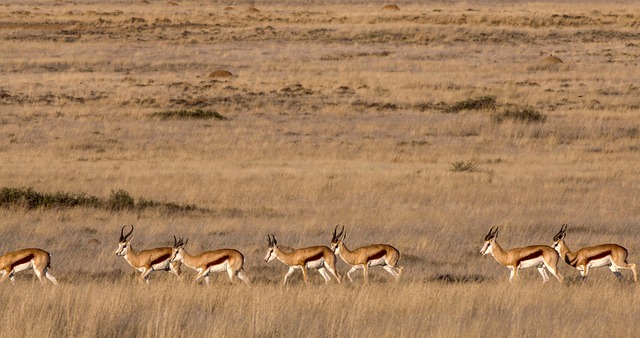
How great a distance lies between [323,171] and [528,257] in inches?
411

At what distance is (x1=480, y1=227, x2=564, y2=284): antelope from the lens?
12242 mm

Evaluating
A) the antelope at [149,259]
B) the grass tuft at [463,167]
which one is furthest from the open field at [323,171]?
the antelope at [149,259]

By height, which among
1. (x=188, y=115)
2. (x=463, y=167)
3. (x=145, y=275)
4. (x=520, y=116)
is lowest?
(x=188, y=115)

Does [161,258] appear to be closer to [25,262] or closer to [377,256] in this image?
[25,262]

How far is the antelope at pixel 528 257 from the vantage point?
12242 millimetres

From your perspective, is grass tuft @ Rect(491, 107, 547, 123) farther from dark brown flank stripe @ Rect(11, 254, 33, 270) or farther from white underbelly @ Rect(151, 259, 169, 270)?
dark brown flank stripe @ Rect(11, 254, 33, 270)

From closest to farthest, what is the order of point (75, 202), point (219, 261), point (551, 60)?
point (219, 261) → point (75, 202) → point (551, 60)

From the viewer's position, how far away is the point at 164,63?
Answer: 46.1 m

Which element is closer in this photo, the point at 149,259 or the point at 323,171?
the point at 149,259

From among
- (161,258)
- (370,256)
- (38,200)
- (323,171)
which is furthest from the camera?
(323,171)

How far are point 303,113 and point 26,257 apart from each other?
66.3 feet

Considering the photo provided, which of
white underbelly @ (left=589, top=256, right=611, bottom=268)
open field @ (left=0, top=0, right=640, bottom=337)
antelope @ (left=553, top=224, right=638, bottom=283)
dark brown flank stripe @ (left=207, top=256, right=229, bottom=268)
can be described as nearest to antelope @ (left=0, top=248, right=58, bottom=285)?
open field @ (left=0, top=0, right=640, bottom=337)

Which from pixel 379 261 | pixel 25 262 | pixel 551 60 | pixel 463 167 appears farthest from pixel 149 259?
pixel 551 60

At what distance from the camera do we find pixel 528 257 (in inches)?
484
